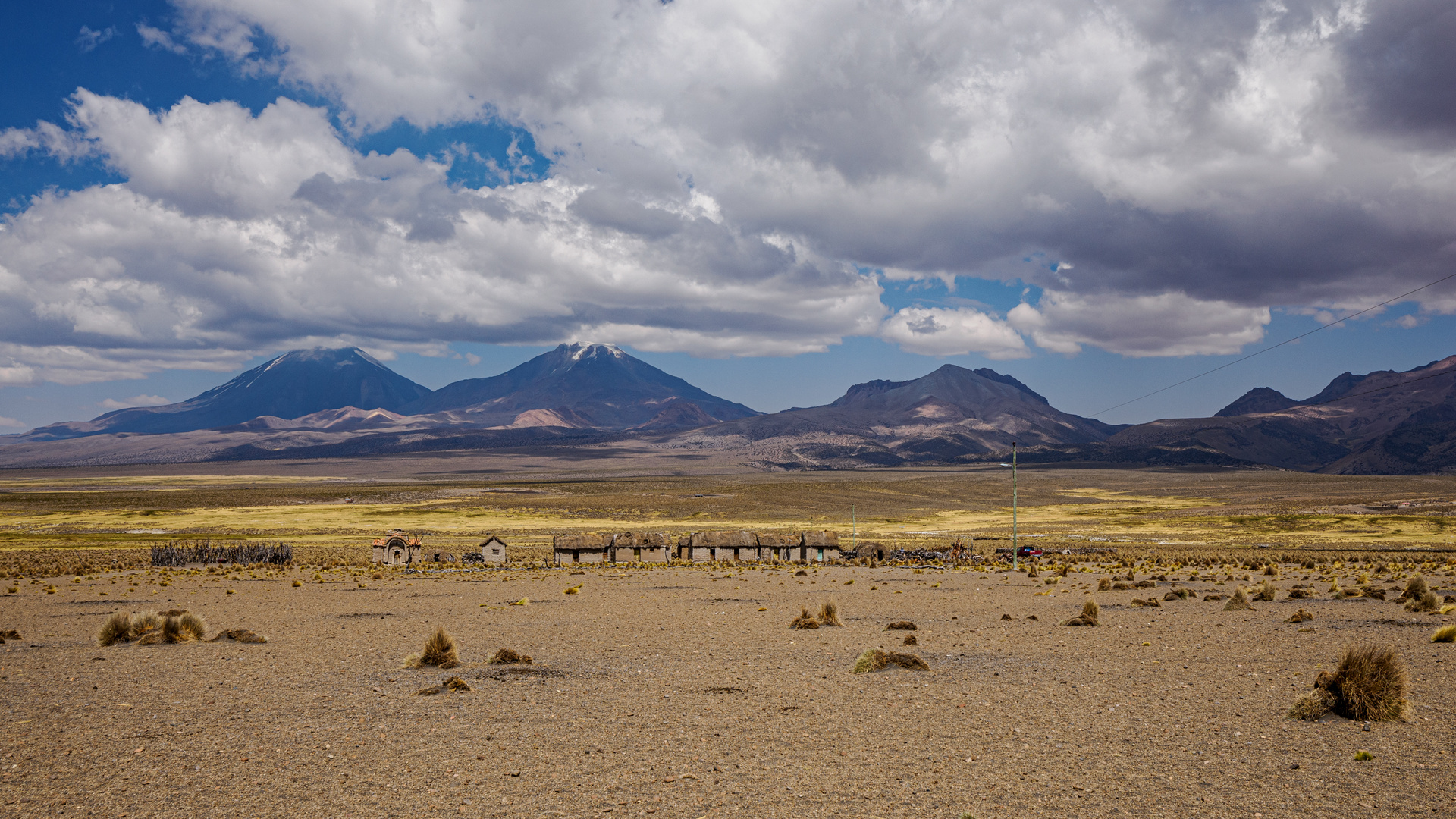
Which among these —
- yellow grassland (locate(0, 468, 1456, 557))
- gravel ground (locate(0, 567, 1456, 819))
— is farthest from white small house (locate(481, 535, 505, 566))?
gravel ground (locate(0, 567, 1456, 819))

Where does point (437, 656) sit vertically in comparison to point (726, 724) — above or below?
below

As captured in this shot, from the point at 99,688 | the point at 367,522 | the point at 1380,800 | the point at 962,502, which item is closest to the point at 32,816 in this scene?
the point at 99,688

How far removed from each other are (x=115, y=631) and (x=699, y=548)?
108ft

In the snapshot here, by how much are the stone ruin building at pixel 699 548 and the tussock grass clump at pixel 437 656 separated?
30524mm

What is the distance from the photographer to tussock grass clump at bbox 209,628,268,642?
706 inches

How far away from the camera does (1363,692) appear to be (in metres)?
10.7

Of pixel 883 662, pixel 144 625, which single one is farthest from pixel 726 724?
pixel 144 625

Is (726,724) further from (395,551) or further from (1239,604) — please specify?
(395,551)

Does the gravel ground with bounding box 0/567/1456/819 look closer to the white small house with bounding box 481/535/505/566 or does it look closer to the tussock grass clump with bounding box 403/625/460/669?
the tussock grass clump with bounding box 403/625/460/669

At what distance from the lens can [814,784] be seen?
8.68m

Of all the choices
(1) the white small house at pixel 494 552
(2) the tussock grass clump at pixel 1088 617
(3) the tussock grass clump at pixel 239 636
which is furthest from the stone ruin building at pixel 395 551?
(2) the tussock grass clump at pixel 1088 617

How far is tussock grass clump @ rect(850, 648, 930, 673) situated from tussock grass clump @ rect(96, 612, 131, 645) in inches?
587

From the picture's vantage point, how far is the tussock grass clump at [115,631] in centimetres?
1731

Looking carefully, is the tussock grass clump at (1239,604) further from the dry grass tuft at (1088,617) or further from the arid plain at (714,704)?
the dry grass tuft at (1088,617)
